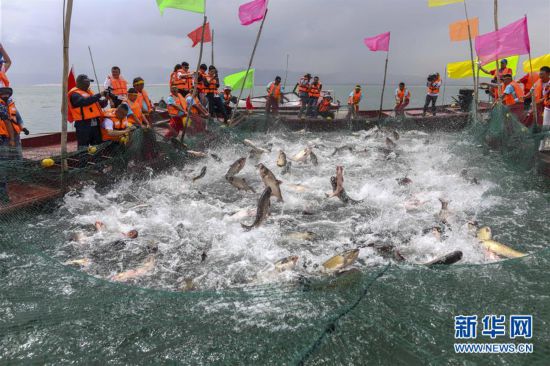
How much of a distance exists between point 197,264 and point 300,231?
2.08 meters

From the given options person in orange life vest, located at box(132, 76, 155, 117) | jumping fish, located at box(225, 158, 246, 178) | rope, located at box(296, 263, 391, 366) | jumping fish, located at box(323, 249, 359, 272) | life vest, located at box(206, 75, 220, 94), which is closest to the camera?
rope, located at box(296, 263, 391, 366)

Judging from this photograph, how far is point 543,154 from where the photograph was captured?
10086mm

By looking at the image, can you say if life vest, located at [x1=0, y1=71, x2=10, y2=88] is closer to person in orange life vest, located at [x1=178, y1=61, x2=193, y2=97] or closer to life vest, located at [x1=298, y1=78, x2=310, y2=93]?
person in orange life vest, located at [x1=178, y1=61, x2=193, y2=97]

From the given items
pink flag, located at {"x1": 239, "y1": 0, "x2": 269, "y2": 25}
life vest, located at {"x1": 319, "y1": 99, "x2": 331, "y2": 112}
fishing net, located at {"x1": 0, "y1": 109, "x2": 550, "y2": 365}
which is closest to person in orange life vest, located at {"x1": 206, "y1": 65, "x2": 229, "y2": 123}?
pink flag, located at {"x1": 239, "y1": 0, "x2": 269, "y2": 25}

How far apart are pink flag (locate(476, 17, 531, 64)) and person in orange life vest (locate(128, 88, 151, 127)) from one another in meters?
10.7

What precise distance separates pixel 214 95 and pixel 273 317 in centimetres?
1451

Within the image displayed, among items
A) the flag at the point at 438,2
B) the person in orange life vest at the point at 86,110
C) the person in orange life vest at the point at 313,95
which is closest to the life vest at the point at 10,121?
the person in orange life vest at the point at 86,110

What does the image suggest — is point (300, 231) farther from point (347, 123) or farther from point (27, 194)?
point (347, 123)

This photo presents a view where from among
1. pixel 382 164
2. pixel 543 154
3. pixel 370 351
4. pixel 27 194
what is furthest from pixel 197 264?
pixel 543 154

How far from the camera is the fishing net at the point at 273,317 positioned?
13.0 ft

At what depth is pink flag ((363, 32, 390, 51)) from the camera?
758 inches

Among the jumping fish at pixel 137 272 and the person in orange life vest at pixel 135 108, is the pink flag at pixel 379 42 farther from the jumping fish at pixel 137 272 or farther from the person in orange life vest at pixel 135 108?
the jumping fish at pixel 137 272

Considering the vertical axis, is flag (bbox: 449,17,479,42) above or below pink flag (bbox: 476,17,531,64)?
above

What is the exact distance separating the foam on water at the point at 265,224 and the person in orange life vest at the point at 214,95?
6105mm
